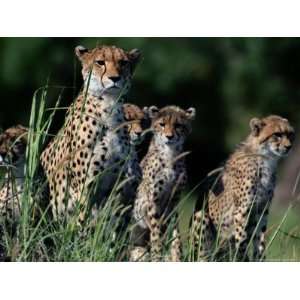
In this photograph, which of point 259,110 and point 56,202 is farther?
point 259,110

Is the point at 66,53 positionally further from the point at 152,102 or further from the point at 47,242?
the point at 47,242

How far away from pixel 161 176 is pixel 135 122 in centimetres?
48

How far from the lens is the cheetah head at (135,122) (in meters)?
8.05

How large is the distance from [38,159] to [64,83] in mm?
5696

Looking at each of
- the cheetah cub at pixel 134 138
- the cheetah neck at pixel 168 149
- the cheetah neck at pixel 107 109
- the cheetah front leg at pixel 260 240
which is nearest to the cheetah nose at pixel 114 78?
the cheetah neck at pixel 107 109

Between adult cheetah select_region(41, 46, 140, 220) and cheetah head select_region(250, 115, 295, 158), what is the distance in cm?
103

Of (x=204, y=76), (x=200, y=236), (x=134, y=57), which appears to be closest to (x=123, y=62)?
(x=134, y=57)

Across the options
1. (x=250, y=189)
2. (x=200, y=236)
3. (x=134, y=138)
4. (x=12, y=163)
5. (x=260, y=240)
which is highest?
(x=134, y=138)

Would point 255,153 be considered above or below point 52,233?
above

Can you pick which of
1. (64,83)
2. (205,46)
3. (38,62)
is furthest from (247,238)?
(205,46)

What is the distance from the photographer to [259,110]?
598 inches

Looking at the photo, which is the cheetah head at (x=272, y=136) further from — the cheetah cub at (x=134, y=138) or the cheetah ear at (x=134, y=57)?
the cheetah ear at (x=134, y=57)

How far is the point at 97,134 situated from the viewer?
7770mm

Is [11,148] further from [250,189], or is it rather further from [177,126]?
[250,189]
